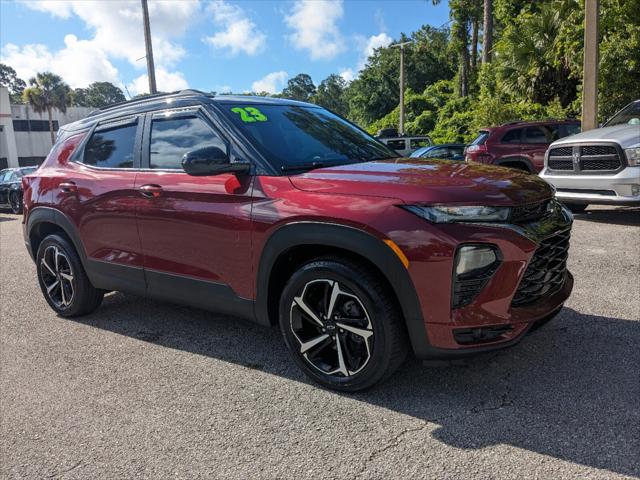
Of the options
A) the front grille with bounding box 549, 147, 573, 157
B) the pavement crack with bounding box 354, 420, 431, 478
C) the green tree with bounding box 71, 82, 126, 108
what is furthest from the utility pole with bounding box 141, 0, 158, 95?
the green tree with bounding box 71, 82, 126, 108

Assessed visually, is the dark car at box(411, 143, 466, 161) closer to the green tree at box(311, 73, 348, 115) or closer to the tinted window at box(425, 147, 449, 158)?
the tinted window at box(425, 147, 449, 158)

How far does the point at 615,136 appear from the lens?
7516mm

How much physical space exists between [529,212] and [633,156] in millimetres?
5266

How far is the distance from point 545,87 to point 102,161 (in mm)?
19943

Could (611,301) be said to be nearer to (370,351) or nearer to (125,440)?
(370,351)

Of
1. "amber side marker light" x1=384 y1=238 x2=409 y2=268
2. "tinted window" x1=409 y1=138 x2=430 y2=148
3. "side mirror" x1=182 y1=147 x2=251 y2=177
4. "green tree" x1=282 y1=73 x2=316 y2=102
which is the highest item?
"green tree" x1=282 y1=73 x2=316 y2=102

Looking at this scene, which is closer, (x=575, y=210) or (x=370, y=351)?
(x=370, y=351)

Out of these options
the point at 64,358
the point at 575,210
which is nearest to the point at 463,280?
the point at 64,358

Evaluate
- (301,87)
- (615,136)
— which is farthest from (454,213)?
(301,87)

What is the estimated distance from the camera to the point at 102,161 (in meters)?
4.45

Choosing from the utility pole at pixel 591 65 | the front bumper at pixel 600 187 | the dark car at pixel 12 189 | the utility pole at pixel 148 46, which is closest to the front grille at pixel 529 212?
the front bumper at pixel 600 187

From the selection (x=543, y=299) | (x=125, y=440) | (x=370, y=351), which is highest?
(x=543, y=299)

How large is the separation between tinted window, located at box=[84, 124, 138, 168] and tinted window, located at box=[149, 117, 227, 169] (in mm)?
267

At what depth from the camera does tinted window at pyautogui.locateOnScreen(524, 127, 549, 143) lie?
11328 mm
